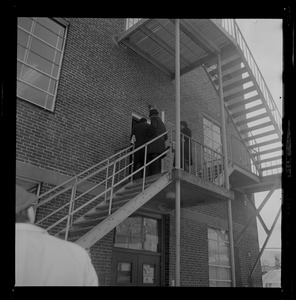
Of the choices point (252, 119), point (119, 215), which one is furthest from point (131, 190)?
point (252, 119)

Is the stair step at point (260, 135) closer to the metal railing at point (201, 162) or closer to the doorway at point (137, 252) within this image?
the metal railing at point (201, 162)

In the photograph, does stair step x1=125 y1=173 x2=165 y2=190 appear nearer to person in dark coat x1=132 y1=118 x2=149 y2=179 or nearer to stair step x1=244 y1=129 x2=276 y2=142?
person in dark coat x1=132 y1=118 x2=149 y2=179

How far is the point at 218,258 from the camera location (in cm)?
1016

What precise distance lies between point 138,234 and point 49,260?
6517 millimetres

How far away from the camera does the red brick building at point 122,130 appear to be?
21.6 feet

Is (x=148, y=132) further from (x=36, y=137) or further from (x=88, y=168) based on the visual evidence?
(x=36, y=137)

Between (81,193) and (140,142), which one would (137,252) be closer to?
(81,193)

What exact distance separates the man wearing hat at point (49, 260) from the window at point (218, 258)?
28.5 ft

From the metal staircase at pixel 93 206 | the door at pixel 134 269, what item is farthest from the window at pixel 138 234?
the metal staircase at pixel 93 206

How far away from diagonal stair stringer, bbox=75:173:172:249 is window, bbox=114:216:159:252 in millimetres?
2059

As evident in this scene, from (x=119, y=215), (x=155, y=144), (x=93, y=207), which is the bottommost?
(x=119, y=215)

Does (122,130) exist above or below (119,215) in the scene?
above

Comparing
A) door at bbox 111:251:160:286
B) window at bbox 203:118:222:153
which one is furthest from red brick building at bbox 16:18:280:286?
window at bbox 203:118:222:153
